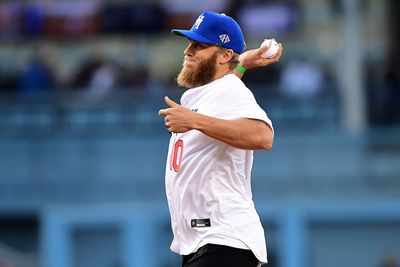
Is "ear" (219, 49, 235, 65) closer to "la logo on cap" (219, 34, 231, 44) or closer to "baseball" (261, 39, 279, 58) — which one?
"la logo on cap" (219, 34, 231, 44)

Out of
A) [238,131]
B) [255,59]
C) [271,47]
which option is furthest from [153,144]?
[238,131]

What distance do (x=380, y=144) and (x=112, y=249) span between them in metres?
3.85

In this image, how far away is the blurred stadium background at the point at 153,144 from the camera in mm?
14680

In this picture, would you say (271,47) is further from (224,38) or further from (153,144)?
(153,144)

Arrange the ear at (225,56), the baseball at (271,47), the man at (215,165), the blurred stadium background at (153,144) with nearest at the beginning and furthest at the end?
the man at (215,165) < the ear at (225,56) < the baseball at (271,47) < the blurred stadium background at (153,144)

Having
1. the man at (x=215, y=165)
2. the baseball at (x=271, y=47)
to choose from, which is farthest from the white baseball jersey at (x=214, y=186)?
the baseball at (x=271, y=47)

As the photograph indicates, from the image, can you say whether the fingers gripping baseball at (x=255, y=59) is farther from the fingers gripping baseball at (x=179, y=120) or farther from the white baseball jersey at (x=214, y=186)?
the fingers gripping baseball at (x=179, y=120)

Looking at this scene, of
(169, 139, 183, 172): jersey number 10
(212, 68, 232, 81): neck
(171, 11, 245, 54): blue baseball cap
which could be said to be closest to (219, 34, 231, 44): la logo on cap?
(171, 11, 245, 54): blue baseball cap

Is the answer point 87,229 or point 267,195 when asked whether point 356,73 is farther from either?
point 87,229

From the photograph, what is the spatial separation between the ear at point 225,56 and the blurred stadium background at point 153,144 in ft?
29.2

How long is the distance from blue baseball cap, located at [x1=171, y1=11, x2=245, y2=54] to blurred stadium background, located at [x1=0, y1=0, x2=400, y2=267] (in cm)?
893

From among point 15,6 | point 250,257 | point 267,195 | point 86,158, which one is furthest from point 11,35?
point 250,257

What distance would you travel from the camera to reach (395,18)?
1736cm

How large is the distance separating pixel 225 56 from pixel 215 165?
1.68ft
